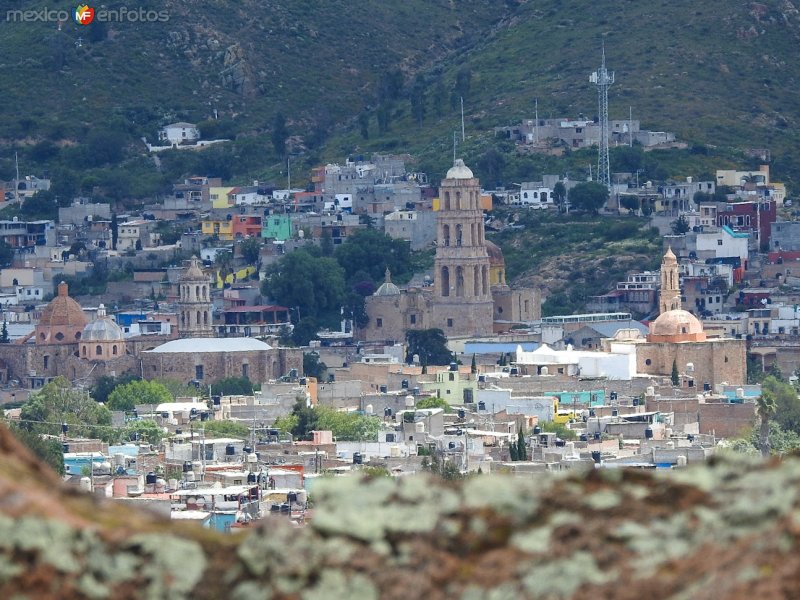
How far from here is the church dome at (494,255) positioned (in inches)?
4195

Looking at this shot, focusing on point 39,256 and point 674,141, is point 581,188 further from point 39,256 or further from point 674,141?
point 39,256

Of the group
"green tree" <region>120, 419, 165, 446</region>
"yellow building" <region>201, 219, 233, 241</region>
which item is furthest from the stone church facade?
"green tree" <region>120, 419, 165, 446</region>

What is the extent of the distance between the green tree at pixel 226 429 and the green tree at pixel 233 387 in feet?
49.9

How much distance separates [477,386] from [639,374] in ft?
20.2

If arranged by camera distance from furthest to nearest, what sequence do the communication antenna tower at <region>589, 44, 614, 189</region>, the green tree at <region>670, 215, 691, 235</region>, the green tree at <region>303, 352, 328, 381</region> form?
1. the communication antenna tower at <region>589, 44, 614, 189</region>
2. the green tree at <region>670, 215, 691, 235</region>
3. the green tree at <region>303, 352, 328, 381</region>

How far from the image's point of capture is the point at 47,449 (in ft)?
204

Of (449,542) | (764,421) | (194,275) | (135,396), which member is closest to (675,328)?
(135,396)

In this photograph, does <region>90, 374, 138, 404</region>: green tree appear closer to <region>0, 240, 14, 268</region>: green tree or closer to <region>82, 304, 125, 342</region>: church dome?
<region>82, 304, 125, 342</region>: church dome

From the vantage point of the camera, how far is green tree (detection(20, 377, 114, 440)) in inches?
2972

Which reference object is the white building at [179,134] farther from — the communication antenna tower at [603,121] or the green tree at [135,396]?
A: the green tree at [135,396]

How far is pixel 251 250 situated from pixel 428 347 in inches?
790

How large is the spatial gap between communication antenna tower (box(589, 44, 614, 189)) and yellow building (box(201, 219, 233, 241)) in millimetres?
15507

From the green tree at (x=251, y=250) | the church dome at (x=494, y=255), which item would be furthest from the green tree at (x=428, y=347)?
the green tree at (x=251, y=250)

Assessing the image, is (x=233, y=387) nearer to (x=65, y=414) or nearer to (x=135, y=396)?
(x=135, y=396)
